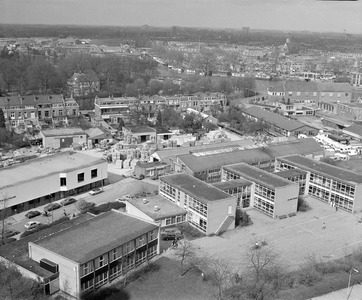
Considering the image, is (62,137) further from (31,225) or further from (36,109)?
(31,225)

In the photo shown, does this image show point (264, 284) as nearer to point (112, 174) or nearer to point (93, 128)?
point (112, 174)

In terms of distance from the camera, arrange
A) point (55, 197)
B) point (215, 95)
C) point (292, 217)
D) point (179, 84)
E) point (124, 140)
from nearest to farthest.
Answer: point (292, 217) → point (55, 197) → point (124, 140) → point (215, 95) → point (179, 84)

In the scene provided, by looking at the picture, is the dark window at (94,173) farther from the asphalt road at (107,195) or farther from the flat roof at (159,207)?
the flat roof at (159,207)

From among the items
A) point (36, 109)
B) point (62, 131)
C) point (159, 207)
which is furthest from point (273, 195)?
point (36, 109)

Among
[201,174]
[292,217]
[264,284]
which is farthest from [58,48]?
[264,284]

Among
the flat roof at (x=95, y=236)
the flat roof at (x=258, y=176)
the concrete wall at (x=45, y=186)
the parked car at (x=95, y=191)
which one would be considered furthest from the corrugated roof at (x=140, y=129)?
the flat roof at (x=95, y=236)

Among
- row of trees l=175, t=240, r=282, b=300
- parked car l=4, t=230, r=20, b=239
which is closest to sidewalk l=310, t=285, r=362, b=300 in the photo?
row of trees l=175, t=240, r=282, b=300
